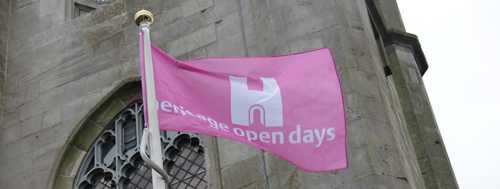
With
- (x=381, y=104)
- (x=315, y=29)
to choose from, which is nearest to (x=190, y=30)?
(x=315, y=29)

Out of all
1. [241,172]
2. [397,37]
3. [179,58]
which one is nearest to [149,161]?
[241,172]

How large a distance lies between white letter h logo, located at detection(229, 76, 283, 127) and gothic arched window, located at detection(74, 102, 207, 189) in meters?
3.05

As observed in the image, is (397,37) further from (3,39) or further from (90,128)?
(3,39)

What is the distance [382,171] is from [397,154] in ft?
1.66

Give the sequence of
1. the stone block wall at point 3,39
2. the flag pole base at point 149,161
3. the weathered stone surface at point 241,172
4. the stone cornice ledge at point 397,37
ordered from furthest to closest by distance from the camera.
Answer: the stone cornice ledge at point 397,37
the stone block wall at point 3,39
the weathered stone surface at point 241,172
the flag pole base at point 149,161

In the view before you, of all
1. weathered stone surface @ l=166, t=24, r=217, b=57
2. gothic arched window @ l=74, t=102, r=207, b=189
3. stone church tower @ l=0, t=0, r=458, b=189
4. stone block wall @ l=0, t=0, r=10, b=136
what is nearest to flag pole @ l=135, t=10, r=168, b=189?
stone church tower @ l=0, t=0, r=458, b=189

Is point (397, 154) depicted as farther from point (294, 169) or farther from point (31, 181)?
point (31, 181)

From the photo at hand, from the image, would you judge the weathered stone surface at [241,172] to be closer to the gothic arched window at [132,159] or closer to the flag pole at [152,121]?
the gothic arched window at [132,159]

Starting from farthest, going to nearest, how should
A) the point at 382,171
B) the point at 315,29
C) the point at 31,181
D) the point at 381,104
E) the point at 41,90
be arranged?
the point at 41,90, the point at 31,181, the point at 315,29, the point at 381,104, the point at 382,171

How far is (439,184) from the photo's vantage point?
1280cm

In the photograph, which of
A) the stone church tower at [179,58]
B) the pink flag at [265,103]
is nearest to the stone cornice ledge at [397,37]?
the stone church tower at [179,58]

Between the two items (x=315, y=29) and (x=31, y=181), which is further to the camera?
(x=31, y=181)

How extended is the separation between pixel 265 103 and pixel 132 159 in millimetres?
4246

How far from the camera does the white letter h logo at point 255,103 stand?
296 inches
